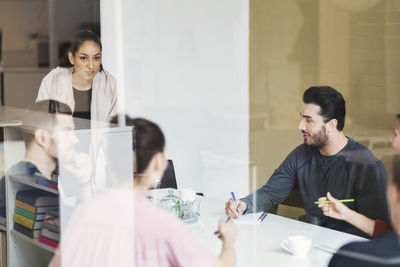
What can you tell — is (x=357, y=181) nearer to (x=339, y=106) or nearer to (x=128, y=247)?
(x=339, y=106)

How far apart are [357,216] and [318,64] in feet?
5.09

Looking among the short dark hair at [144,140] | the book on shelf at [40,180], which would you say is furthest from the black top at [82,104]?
the book on shelf at [40,180]

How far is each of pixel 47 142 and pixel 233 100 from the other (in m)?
1.46

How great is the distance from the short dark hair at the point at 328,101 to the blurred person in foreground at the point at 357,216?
400mm

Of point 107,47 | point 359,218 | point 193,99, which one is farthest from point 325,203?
point 107,47

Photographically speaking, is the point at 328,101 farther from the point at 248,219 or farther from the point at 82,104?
the point at 82,104

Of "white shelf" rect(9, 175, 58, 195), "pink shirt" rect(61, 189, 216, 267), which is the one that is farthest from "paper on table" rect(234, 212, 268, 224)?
"white shelf" rect(9, 175, 58, 195)

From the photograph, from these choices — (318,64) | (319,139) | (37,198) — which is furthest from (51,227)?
(318,64)

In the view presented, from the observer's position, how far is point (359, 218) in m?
1.83

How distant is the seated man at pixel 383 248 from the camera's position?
1.32m

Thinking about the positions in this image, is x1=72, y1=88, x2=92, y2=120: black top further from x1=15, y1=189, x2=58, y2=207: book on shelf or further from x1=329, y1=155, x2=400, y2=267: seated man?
x1=329, y1=155, x2=400, y2=267: seated man

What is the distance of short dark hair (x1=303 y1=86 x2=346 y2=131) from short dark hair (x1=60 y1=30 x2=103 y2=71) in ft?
3.45

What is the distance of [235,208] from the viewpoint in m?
2.19

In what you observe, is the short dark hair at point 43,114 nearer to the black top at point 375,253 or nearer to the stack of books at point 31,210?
the stack of books at point 31,210
